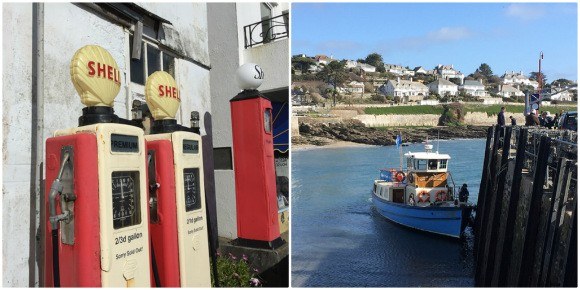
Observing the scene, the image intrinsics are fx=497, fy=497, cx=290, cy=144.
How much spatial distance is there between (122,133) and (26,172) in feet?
3.95

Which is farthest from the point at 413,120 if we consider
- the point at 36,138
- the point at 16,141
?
the point at 16,141

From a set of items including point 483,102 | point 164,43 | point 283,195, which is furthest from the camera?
point 483,102

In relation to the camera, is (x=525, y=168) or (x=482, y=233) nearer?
(x=525, y=168)

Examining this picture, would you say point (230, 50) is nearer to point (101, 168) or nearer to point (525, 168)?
point (101, 168)

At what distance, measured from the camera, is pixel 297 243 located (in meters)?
20.2

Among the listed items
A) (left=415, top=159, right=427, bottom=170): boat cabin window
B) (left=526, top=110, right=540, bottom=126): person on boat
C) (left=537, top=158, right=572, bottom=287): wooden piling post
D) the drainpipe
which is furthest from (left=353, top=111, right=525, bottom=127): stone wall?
the drainpipe

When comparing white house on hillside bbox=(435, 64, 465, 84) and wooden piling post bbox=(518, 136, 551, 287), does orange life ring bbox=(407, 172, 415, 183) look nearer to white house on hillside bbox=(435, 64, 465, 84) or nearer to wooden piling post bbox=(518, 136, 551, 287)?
wooden piling post bbox=(518, 136, 551, 287)

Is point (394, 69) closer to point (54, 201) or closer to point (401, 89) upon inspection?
point (401, 89)

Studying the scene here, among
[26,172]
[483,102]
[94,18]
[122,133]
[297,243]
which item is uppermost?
[483,102]

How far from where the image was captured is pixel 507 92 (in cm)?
11838

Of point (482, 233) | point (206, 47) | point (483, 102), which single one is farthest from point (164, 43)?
point (483, 102)

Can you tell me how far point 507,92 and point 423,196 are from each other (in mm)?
110072

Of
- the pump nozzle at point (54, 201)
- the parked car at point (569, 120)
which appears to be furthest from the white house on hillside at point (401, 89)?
the pump nozzle at point (54, 201)

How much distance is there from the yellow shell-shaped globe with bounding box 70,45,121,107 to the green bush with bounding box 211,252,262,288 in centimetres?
273
